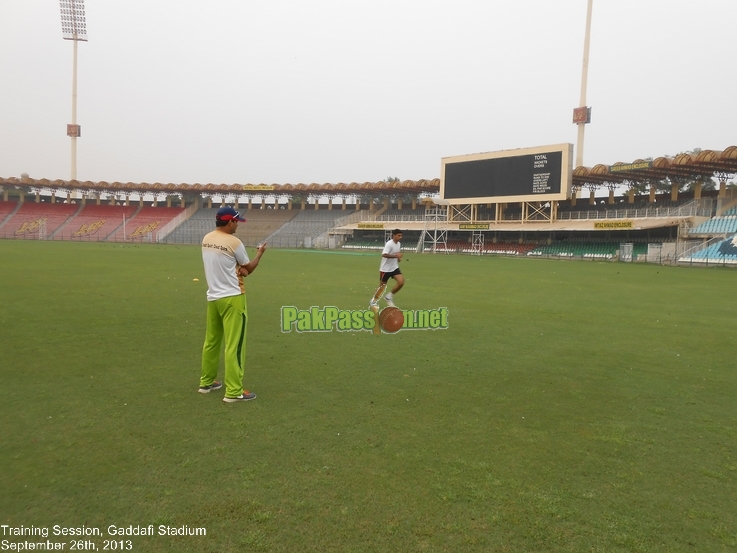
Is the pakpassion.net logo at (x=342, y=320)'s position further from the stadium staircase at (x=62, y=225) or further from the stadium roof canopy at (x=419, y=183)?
the stadium staircase at (x=62, y=225)

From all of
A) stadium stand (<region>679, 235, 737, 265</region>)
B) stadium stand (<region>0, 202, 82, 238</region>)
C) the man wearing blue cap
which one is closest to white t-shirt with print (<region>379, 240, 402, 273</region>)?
the man wearing blue cap

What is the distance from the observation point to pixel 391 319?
27.2ft

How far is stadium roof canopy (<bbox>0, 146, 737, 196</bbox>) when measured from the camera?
36.8 meters

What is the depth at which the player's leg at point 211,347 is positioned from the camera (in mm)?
5074

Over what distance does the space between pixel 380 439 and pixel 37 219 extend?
78.7 meters

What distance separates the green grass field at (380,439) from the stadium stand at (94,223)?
64.1 metres

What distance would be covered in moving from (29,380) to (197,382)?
1778 millimetres

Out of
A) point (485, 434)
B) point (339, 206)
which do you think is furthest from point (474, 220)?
point (485, 434)

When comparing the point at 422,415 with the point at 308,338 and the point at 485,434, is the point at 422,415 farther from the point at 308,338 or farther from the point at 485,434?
the point at 308,338

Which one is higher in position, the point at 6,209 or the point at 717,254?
the point at 6,209

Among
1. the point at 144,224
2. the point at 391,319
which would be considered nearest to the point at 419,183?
the point at 144,224

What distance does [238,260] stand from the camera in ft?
16.5

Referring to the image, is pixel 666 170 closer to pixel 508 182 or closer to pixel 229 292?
pixel 508 182

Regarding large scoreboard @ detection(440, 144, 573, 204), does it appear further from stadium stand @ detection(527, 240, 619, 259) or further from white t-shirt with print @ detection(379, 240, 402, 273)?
white t-shirt with print @ detection(379, 240, 402, 273)
